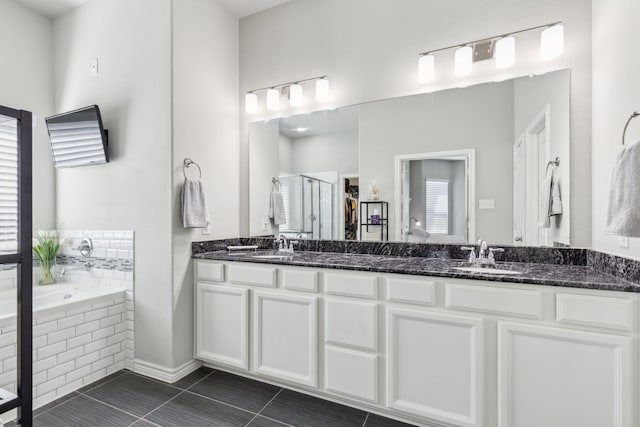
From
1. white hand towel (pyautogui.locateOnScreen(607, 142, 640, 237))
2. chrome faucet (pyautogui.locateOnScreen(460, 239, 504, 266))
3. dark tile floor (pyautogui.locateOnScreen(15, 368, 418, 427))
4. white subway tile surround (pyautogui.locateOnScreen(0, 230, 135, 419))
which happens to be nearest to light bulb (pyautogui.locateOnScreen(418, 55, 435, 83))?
chrome faucet (pyautogui.locateOnScreen(460, 239, 504, 266))

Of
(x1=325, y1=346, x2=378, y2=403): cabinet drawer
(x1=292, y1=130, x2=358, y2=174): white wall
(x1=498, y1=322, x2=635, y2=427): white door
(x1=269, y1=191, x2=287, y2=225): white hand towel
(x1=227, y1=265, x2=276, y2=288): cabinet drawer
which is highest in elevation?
(x1=292, y1=130, x2=358, y2=174): white wall

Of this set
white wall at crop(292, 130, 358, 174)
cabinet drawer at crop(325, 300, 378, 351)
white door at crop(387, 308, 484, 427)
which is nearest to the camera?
white door at crop(387, 308, 484, 427)

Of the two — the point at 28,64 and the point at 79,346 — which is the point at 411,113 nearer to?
the point at 79,346

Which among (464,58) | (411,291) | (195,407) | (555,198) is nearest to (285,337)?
(195,407)

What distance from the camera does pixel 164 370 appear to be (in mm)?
2467

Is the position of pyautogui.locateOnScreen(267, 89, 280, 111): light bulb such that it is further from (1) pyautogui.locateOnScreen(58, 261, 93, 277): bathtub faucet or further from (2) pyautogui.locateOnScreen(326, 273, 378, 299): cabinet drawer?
(1) pyautogui.locateOnScreen(58, 261, 93, 277): bathtub faucet

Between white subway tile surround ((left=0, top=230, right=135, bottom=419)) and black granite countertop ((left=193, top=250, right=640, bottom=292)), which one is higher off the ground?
black granite countertop ((left=193, top=250, right=640, bottom=292))

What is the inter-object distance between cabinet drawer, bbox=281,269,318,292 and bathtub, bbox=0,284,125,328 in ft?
4.71

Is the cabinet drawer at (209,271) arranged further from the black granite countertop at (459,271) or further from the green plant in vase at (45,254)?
the green plant in vase at (45,254)

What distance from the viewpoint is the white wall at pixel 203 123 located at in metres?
2.48

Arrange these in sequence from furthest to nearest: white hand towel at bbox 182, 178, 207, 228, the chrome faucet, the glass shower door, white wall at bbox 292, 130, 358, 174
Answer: white wall at bbox 292, 130, 358, 174 < white hand towel at bbox 182, 178, 207, 228 < the chrome faucet < the glass shower door

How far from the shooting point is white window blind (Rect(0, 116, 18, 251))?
1395 millimetres

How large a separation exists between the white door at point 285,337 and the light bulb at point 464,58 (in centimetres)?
180

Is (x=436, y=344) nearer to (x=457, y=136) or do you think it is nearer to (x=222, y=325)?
(x=457, y=136)
